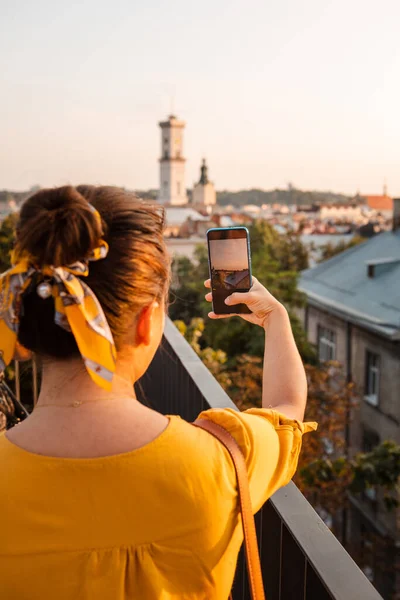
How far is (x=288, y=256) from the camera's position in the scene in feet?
133

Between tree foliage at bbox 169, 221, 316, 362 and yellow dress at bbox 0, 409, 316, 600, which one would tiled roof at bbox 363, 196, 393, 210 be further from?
yellow dress at bbox 0, 409, 316, 600

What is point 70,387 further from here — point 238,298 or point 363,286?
point 363,286

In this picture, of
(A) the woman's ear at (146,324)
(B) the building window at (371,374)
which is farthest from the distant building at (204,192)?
(A) the woman's ear at (146,324)

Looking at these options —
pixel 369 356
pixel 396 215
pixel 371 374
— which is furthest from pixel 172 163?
pixel 371 374

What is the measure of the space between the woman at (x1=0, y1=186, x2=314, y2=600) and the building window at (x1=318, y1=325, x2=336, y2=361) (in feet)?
77.2

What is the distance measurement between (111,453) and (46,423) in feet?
0.50

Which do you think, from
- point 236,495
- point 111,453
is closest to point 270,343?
point 236,495

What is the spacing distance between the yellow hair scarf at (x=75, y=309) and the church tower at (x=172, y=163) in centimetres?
15073

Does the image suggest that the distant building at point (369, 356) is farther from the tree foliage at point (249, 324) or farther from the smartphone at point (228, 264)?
the smartphone at point (228, 264)

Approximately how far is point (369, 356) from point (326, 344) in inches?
154

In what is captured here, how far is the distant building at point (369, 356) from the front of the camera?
1803 cm

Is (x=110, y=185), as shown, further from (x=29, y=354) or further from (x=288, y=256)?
(x=288, y=256)

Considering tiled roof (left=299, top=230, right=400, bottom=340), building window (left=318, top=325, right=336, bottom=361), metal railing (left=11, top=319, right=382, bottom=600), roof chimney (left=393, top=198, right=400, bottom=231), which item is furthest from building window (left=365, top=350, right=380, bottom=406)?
metal railing (left=11, top=319, right=382, bottom=600)

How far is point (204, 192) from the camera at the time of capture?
5989 inches
